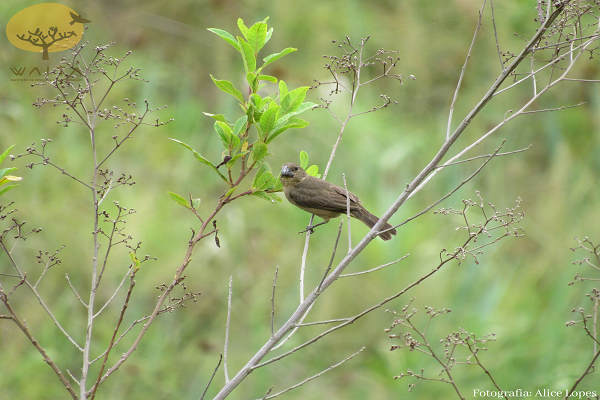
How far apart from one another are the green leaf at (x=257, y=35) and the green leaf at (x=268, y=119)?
238mm

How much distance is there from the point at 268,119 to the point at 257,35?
31 cm

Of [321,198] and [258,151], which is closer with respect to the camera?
[258,151]

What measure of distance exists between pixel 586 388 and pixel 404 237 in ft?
5.33

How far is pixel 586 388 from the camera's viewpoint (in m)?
3.36

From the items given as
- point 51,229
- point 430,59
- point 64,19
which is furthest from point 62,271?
point 430,59

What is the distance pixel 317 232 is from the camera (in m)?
4.67

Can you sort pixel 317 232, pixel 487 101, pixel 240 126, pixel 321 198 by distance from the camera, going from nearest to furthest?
pixel 487 101
pixel 240 126
pixel 321 198
pixel 317 232

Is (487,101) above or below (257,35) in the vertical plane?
below

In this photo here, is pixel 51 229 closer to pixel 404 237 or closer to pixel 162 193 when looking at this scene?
pixel 162 193

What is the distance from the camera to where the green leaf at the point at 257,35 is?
5.71 ft

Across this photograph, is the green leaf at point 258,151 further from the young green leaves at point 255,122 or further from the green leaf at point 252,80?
the green leaf at point 252,80

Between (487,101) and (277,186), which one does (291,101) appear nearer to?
(277,186)

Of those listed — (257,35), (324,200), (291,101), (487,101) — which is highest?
(324,200)

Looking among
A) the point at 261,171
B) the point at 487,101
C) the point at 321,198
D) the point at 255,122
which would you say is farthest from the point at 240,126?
the point at 321,198
